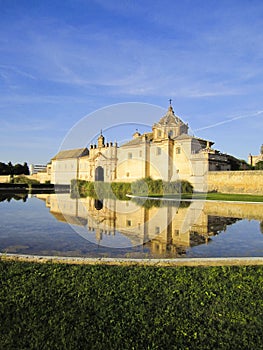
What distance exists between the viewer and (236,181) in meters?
27.5

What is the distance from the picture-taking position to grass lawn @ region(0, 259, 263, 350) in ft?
9.57

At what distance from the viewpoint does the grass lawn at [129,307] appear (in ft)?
9.57

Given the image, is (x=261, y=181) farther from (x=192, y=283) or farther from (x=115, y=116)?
(x=192, y=283)

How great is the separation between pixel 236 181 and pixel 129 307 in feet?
84.9

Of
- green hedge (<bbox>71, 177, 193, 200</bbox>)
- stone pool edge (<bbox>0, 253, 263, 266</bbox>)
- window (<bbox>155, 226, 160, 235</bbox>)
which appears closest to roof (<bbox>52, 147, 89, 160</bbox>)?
green hedge (<bbox>71, 177, 193, 200</bbox>)

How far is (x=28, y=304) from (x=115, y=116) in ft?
27.4

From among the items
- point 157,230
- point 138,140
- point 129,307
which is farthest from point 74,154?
point 129,307

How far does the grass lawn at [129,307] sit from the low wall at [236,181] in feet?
75.5

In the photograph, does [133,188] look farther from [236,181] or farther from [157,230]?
[157,230]

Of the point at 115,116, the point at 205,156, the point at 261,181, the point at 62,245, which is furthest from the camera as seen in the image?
the point at 205,156

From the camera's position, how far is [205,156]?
31250 millimetres

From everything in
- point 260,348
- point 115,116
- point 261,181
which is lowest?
point 260,348

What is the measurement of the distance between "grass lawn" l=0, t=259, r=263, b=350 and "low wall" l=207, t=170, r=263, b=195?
905 inches

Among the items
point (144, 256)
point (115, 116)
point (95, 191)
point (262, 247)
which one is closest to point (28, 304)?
point (144, 256)
